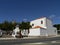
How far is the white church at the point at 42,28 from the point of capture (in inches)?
2745

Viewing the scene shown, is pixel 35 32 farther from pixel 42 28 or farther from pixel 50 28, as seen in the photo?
pixel 50 28

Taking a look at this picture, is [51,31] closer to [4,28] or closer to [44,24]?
[44,24]

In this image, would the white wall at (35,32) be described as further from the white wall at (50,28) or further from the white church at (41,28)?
the white wall at (50,28)

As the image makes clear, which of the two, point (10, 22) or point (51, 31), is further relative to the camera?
point (10, 22)

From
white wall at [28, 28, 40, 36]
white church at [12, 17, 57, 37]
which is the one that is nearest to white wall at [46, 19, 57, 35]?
white church at [12, 17, 57, 37]

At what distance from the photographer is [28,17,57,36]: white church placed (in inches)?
2745

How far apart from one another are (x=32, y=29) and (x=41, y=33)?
4.34 m

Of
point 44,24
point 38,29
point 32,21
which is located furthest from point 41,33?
point 32,21

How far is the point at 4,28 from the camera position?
280ft

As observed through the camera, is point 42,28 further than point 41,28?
Yes

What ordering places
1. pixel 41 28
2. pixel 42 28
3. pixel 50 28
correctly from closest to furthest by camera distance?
pixel 41 28
pixel 42 28
pixel 50 28

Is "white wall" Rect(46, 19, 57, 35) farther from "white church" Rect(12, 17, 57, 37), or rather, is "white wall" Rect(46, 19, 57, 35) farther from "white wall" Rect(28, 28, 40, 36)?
"white wall" Rect(28, 28, 40, 36)

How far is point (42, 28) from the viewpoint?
70625mm

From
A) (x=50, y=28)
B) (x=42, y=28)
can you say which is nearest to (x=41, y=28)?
(x=42, y=28)
